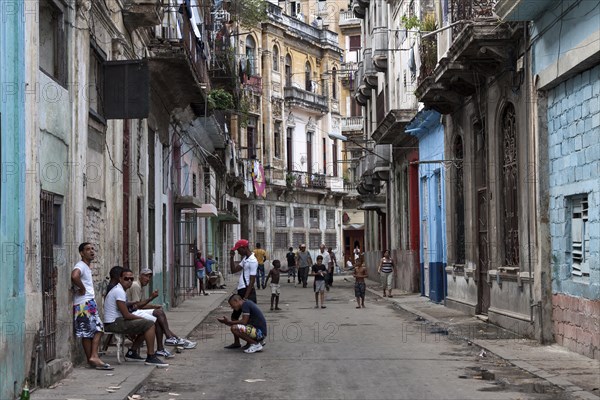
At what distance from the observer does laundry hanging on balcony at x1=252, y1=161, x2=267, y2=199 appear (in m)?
53.9

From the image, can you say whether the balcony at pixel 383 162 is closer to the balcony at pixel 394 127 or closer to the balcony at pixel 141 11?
the balcony at pixel 394 127

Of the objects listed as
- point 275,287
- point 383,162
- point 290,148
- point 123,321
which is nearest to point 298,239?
point 290,148

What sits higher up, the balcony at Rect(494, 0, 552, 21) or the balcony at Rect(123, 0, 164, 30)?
the balcony at Rect(123, 0, 164, 30)

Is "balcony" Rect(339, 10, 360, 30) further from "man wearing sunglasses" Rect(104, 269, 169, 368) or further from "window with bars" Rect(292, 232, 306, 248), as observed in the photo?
"man wearing sunglasses" Rect(104, 269, 169, 368)

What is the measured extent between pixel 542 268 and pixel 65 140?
7551 mm

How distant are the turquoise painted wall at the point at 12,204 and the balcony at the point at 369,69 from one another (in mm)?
29580

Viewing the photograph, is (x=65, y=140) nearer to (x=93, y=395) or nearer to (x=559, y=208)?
(x=93, y=395)

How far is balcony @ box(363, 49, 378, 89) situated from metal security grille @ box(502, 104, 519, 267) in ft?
66.6

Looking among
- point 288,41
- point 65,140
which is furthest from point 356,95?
point 65,140

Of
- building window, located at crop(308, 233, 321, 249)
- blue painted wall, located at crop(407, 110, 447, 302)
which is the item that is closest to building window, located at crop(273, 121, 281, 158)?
building window, located at crop(308, 233, 321, 249)

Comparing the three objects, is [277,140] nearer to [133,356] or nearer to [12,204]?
[133,356]

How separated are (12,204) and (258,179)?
44.8 m

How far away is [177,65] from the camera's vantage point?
2083cm

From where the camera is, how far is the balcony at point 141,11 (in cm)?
1717
